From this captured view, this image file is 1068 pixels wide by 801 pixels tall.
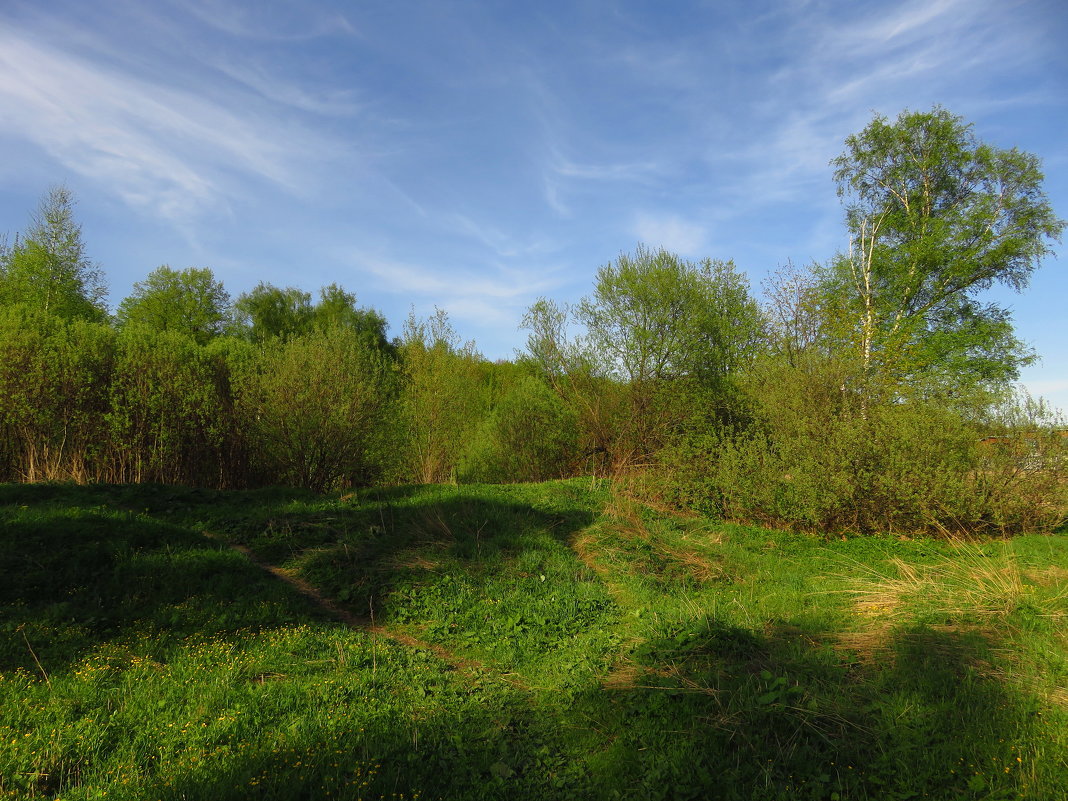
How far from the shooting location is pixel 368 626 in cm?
587

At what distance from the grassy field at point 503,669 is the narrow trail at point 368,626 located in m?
0.04

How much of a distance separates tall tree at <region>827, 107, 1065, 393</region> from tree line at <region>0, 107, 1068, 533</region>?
7cm

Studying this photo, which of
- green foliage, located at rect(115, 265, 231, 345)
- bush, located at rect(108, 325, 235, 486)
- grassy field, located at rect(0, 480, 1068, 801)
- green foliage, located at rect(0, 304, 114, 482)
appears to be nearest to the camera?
grassy field, located at rect(0, 480, 1068, 801)

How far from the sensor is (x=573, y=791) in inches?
122

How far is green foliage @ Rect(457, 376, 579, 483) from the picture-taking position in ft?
51.7

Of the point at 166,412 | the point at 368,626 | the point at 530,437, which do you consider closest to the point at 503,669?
the point at 368,626

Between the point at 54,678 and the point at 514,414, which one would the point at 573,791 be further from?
the point at 514,414

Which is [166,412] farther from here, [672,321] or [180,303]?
[180,303]

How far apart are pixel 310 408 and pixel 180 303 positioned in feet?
56.7

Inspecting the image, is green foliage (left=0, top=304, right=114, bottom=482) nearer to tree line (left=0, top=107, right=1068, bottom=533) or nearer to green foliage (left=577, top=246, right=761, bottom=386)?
tree line (left=0, top=107, right=1068, bottom=533)

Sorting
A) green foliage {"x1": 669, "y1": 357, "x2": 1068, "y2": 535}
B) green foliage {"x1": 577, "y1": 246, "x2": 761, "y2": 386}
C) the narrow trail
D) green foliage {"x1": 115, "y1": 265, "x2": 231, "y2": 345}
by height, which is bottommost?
the narrow trail

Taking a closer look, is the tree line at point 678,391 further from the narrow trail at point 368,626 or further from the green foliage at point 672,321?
the narrow trail at point 368,626

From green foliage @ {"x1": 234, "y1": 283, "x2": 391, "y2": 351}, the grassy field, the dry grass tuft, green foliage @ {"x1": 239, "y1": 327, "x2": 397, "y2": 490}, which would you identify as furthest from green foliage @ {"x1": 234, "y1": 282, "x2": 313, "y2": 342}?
the dry grass tuft

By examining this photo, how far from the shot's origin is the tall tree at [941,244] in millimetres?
17172
